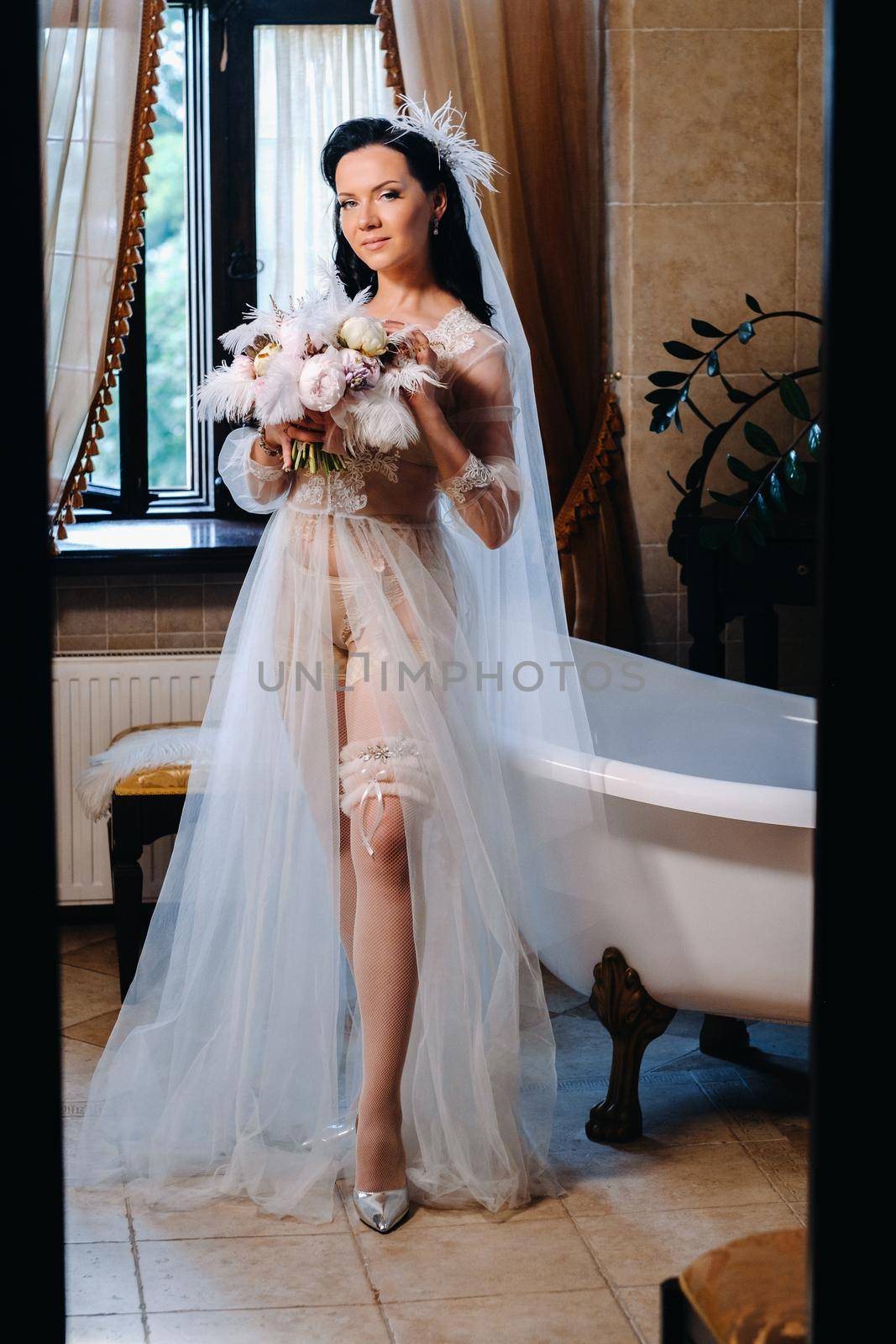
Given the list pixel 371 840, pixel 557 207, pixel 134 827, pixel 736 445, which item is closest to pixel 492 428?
pixel 371 840

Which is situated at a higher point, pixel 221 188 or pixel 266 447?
pixel 221 188

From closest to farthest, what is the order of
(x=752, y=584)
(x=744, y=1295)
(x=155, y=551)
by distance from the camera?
(x=744, y=1295) < (x=752, y=584) < (x=155, y=551)

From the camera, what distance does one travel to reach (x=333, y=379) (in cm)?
217

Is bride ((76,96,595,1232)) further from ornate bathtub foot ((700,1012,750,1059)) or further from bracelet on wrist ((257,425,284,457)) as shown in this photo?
ornate bathtub foot ((700,1012,750,1059))

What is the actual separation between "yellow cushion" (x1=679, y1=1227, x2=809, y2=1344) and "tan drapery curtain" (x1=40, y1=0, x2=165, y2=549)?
2.72 metres

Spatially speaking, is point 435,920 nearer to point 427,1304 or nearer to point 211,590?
point 427,1304

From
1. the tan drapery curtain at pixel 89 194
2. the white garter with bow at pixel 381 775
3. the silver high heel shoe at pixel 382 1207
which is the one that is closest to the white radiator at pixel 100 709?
the tan drapery curtain at pixel 89 194

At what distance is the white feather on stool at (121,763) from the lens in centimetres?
325

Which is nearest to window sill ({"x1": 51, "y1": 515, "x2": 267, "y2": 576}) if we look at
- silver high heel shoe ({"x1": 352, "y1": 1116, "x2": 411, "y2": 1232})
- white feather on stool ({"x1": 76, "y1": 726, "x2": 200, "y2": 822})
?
white feather on stool ({"x1": 76, "y1": 726, "x2": 200, "y2": 822})

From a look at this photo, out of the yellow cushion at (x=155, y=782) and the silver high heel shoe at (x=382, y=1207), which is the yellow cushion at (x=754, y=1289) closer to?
the silver high heel shoe at (x=382, y=1207)

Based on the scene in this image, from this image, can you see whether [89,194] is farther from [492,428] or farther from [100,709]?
[492,428]

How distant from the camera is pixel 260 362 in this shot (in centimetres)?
230

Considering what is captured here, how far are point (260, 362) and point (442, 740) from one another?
26.7 inches

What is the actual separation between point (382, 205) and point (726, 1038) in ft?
5.96
